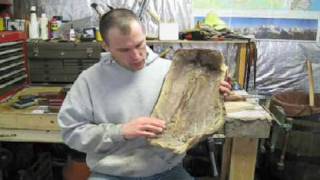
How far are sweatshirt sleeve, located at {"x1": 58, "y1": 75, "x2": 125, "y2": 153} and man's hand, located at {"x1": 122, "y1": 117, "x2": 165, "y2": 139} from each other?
4 cm

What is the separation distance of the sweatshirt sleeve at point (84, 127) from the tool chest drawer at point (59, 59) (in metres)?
0.95

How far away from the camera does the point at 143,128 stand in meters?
1.04

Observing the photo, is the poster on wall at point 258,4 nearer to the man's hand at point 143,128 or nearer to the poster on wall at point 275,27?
the poster on wall at point 275,27

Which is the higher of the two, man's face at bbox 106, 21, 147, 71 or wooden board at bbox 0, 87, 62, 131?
Result: man's face at bbox 106, 21, 147, 71

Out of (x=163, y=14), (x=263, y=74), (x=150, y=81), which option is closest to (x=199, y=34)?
(x=163, y=14)

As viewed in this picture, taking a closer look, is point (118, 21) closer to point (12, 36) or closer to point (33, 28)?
point (12, 36)

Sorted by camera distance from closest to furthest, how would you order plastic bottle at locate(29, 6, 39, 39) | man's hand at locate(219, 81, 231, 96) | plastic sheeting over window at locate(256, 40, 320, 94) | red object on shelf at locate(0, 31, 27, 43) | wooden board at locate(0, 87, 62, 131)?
1. man's hand at locate(219, 81, 231, 96)
2. wooden board at locate(0, 87, 62, 131)
3. red object on shelf at locate(0, 31, 27, 43)
4. plastic bottle at locate(29, 6, 39, 39)
5. plastic sheeting over window at locate(256, 40, 320, 94)

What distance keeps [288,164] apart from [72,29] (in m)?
1.69

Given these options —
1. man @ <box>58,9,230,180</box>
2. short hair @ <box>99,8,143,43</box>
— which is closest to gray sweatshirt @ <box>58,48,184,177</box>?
man @ <box>58,9,230,180</box>

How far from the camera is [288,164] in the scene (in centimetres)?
220

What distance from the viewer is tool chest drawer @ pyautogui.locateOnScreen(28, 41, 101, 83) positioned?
82.8 inches

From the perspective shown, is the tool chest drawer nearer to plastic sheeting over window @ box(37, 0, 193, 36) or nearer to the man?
plastic sheeting over window @ box(37, 0, 193, 36)

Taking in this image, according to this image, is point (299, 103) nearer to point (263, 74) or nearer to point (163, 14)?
point (263, 74)

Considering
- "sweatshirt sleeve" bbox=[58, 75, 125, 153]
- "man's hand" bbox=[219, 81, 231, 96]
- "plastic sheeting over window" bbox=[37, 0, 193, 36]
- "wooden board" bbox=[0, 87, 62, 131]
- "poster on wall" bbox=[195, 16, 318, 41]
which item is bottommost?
"wooden board" bbox=[0, 87, 62, 131]
